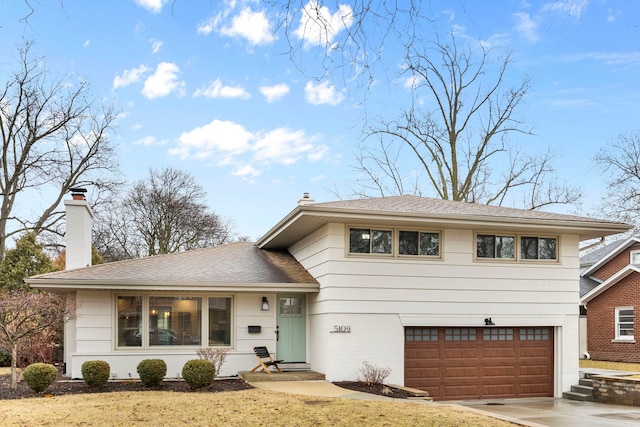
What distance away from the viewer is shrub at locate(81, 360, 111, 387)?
13.8m

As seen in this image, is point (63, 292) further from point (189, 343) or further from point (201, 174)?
point (201, 174)

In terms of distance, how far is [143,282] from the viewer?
1563 centimetres

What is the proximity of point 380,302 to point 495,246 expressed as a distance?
3.52m

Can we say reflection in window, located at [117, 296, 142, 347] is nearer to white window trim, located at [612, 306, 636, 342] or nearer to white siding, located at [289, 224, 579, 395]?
white siding, located at [289, 224, 579, 395]

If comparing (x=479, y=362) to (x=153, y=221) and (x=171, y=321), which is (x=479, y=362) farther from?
(x=153, y=221)

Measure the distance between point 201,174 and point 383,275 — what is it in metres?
27.1

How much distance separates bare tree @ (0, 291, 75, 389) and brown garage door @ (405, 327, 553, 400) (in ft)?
27.4

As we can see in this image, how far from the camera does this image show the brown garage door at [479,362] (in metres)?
15.9

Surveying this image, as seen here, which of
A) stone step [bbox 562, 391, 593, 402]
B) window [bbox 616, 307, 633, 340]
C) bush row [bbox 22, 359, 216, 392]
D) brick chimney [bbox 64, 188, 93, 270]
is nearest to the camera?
bush row [bbox 22, 359, 216, 392]

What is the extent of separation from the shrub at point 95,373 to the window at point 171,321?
2.01m

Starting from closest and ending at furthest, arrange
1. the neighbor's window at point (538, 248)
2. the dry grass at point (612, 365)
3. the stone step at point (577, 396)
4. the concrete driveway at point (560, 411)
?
the concrete driveway at point (560, 411) < the stone step at point (577, 396) < the neighbor's window at point (538, 248) < the dry grass at point (612, 365)

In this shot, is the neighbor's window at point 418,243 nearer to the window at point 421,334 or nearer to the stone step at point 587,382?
the window at point 421,334

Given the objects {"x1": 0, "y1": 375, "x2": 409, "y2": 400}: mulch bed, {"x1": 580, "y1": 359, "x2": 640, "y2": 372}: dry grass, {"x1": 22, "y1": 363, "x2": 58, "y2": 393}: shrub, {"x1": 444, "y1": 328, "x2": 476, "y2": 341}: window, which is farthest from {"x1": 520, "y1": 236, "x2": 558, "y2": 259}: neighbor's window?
{"x1": 22, "y1": 363, "x2": 58, "y2": 393}: shrub

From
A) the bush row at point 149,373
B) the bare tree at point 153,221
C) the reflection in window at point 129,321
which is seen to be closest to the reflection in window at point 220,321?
the reflection in window at point 129,321
